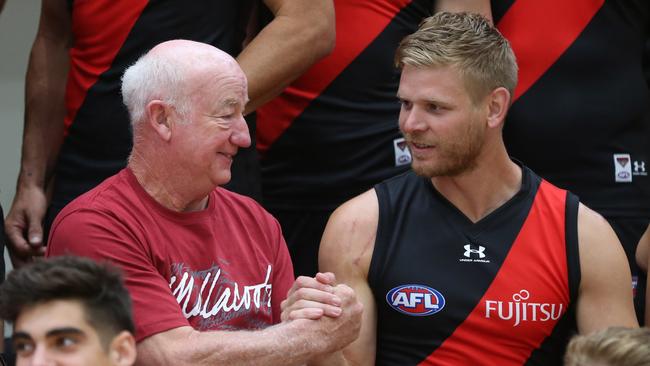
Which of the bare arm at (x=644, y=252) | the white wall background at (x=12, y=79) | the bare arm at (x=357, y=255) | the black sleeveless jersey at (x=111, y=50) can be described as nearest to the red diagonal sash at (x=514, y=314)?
the bare arm at (x=357, y=255)

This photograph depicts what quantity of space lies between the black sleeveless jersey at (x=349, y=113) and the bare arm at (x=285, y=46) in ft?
0.86

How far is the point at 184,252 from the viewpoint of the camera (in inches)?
141

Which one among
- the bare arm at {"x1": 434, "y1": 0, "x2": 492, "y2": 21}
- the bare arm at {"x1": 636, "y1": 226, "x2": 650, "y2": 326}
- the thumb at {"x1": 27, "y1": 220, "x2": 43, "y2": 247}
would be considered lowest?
the thumb at {"x1": 27, "y1": 220, "x2": 43, "y2": 247}

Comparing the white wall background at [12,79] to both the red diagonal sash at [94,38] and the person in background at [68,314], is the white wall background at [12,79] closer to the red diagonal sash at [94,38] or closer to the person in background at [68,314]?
the red diagonal sash at [94,38]

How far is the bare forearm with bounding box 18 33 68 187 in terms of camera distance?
450cm

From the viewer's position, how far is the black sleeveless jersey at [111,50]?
424 centimetres

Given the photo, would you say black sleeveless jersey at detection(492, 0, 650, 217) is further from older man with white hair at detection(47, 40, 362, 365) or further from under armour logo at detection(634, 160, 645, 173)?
older man with white hair at detection(47, 40, 362, 365)

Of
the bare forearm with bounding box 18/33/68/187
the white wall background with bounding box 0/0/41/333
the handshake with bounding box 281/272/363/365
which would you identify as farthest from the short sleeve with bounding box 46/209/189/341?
the white wall background with bounding box 0/0/41/333

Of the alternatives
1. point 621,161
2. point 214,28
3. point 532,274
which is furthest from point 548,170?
point 214,28

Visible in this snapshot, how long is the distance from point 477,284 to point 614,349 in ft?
2.78

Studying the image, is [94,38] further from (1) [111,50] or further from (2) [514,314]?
(2) [514,314]

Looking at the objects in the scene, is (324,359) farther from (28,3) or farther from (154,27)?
(28,3)

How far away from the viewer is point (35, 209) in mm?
4406

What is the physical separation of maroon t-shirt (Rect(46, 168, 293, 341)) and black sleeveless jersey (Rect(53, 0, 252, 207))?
1.94 feet
